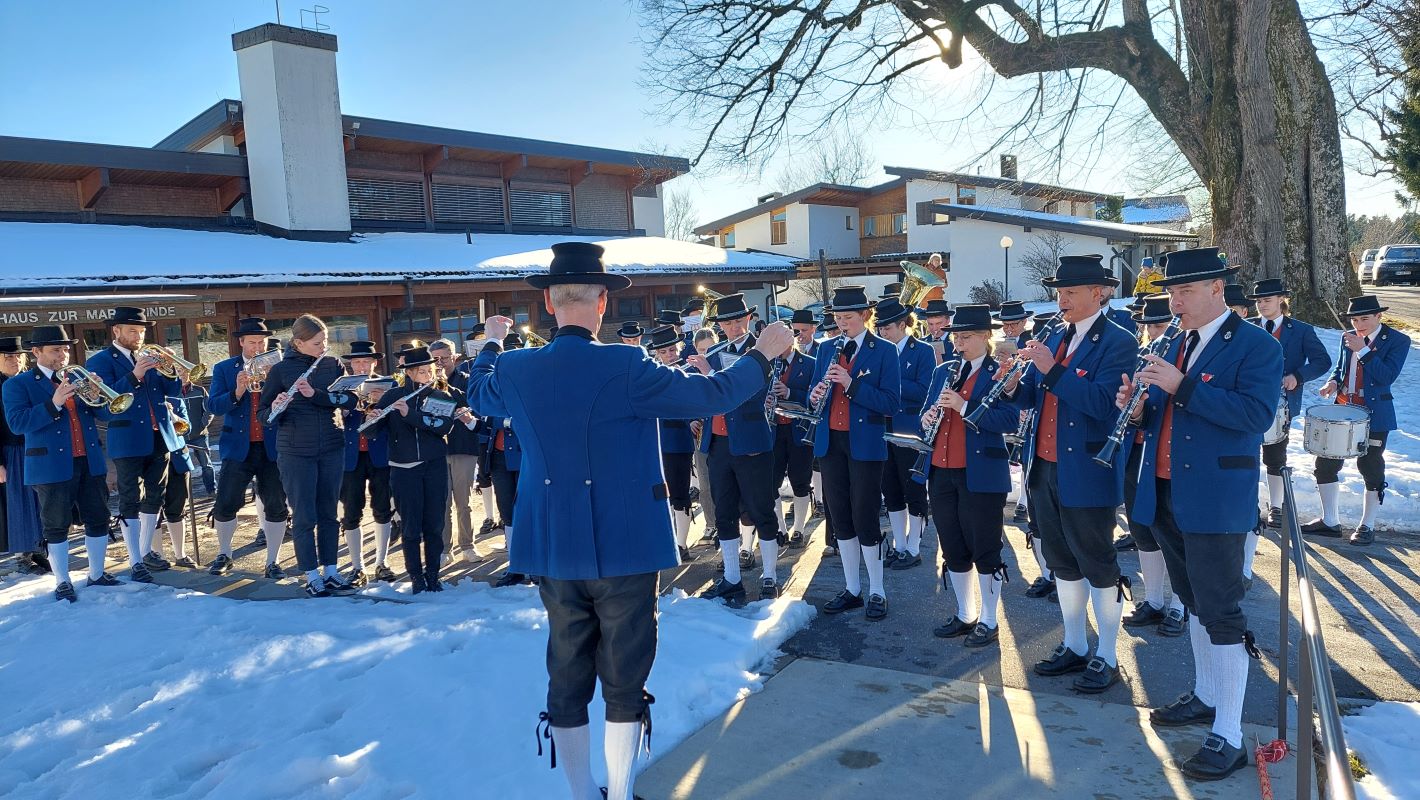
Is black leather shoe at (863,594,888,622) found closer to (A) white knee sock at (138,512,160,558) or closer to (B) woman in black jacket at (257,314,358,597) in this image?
(B) woman in black jacket at (257,314,358,597)

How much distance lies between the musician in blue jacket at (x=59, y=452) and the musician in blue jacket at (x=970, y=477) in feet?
21.8

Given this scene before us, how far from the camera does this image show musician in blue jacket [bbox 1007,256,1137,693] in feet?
14.6

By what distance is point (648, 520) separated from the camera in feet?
11.2

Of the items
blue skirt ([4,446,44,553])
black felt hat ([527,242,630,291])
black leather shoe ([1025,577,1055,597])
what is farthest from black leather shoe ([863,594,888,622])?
blue skirt ([4,446,44,553])

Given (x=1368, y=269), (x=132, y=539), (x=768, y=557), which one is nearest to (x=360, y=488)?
(x=132, y=539)

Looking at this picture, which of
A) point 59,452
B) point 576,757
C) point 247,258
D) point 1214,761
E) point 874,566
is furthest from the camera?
point 247,258

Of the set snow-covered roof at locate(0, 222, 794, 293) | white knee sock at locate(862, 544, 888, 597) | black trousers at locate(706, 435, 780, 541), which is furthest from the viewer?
snow-covered roof at locate(0, 222, 794, 293)

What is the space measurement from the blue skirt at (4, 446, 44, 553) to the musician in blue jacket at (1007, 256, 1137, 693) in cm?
834

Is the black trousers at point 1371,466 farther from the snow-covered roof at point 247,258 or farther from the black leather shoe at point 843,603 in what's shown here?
the snow-covered roof at point 247,258

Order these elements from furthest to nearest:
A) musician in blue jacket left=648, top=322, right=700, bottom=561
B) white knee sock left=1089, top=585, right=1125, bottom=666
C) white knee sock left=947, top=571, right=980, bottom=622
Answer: musician in blue jacket left=648, top=322, right=700, bottom=561 < white knee sock left=947, top=571, right=980, bottom=622 < white knee sock left=1089, top=585, right=1125, bottom=666

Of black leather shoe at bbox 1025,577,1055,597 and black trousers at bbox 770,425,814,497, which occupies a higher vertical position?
black trousers at bbox 770,425,814,497

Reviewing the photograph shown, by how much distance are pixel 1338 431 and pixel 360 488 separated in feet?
26.9

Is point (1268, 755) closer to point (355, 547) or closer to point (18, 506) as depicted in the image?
point (355, 547)

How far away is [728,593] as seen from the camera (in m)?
6.41
